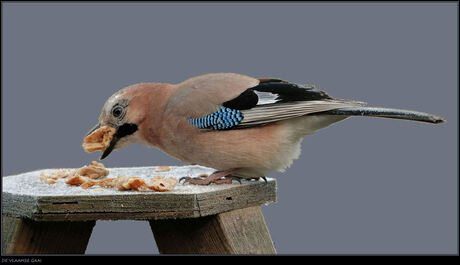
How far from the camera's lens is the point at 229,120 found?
6199mm

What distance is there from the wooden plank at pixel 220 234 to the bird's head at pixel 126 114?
2.59ft

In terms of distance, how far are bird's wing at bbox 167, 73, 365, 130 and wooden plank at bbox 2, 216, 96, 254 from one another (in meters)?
1.44

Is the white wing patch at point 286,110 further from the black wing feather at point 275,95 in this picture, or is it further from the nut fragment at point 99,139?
the nut fragment at point 99,139

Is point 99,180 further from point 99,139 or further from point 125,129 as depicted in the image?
point 125,129

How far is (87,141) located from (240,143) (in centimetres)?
136

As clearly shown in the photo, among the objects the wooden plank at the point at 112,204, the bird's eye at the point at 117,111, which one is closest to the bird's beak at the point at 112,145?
the bird's eye at the point at 117,111

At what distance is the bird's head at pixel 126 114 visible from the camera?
6.43m

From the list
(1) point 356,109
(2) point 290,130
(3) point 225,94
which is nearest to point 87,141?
(3) point 225,94

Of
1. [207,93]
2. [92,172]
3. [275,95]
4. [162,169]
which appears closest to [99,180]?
[92,172]

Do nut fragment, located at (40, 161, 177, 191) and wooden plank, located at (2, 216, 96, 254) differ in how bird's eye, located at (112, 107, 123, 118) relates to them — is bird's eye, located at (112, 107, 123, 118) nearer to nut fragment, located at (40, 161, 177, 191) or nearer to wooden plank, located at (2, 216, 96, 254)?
nut fragment, located at (40, 161, 177, 191)

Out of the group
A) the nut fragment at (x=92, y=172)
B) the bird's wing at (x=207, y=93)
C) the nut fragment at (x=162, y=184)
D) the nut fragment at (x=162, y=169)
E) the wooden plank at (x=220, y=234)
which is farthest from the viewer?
the nut fragment at (x=162, y=169)

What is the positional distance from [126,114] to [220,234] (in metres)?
1.34
